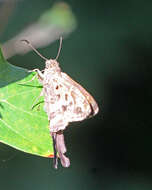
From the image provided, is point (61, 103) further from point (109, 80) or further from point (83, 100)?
point (109, 80)

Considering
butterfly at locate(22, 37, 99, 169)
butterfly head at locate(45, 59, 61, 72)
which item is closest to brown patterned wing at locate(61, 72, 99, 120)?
butterfly at locate(22, 37, 99, 169)

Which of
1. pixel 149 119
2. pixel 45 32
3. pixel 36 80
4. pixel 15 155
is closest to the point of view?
pixel 36 80

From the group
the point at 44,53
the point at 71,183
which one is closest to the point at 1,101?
the point at 71,183

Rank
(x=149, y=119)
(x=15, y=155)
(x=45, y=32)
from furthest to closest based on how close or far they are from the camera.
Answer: (x=149, y=119) < (x=45, y=32) < (x=15, y=155)

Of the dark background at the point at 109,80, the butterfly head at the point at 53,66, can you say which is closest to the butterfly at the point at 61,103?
the butterfly head at the point at 53,66

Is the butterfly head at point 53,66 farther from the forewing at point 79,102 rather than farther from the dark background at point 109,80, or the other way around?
the dark background at point 109,80

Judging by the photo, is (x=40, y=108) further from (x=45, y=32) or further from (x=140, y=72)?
(x=140, y=72)
